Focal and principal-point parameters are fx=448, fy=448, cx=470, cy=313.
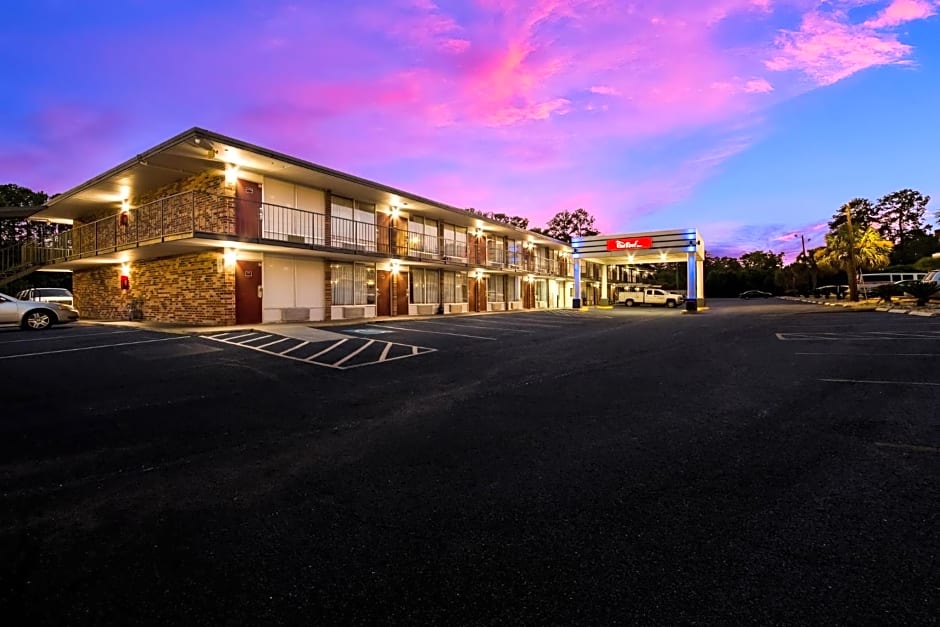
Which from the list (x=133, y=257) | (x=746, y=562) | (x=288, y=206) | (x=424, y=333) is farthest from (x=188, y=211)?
(x=746, y=562)

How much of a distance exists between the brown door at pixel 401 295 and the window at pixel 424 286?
2.10 ft

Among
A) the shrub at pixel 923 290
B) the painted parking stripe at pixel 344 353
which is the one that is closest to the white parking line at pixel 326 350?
the painted parking stripe at pixel 344 353

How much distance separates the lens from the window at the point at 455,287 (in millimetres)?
26328

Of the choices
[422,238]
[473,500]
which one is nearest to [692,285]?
[422,238]

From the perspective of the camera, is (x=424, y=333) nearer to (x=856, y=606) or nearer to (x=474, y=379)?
(x=474, y=379)

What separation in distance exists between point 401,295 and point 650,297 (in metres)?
27.4

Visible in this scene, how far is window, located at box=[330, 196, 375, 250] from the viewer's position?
19.3 meters

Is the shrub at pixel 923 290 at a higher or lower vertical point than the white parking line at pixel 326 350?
higher

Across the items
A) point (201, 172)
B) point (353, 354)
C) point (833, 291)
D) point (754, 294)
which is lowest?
point (353, 354)

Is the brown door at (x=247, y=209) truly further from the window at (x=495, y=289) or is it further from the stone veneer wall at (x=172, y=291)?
the window at (x=495, y=289)

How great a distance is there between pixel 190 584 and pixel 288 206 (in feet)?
56.1

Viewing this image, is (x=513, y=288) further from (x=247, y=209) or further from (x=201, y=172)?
(x=201, y=172)

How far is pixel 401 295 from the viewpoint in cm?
2300

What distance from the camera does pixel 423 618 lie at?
1.88 m
